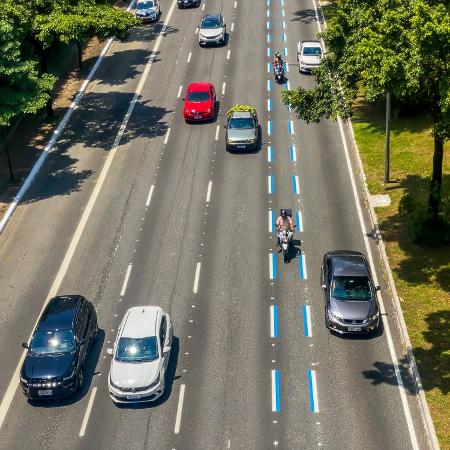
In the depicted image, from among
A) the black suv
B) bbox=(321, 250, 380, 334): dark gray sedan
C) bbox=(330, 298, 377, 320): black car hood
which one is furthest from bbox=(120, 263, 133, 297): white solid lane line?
bbox=(330, 298, 377, 320): black car hood

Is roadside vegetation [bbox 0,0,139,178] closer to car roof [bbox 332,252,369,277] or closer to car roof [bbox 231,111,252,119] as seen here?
car roof [bbox 231,111,252,119]

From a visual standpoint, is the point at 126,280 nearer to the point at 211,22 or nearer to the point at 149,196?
the point at 149,196

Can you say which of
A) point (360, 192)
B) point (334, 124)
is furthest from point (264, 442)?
point (334, 124)

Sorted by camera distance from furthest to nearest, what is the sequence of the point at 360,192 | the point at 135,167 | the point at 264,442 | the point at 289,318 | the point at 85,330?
the point at 135,167 < the point at 360,192 < the point at 289,318 < the point at 85,330 < the point at 264,442

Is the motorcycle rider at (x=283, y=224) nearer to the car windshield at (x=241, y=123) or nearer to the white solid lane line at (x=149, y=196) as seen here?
the white solid lane line at (x=149, y=196)

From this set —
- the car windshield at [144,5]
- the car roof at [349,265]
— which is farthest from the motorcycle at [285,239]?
the car windshield at [144,5]

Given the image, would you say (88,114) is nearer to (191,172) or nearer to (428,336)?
(191,172)

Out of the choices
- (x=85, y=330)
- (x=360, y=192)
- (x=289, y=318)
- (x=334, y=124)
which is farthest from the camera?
(x=334, y=124)
